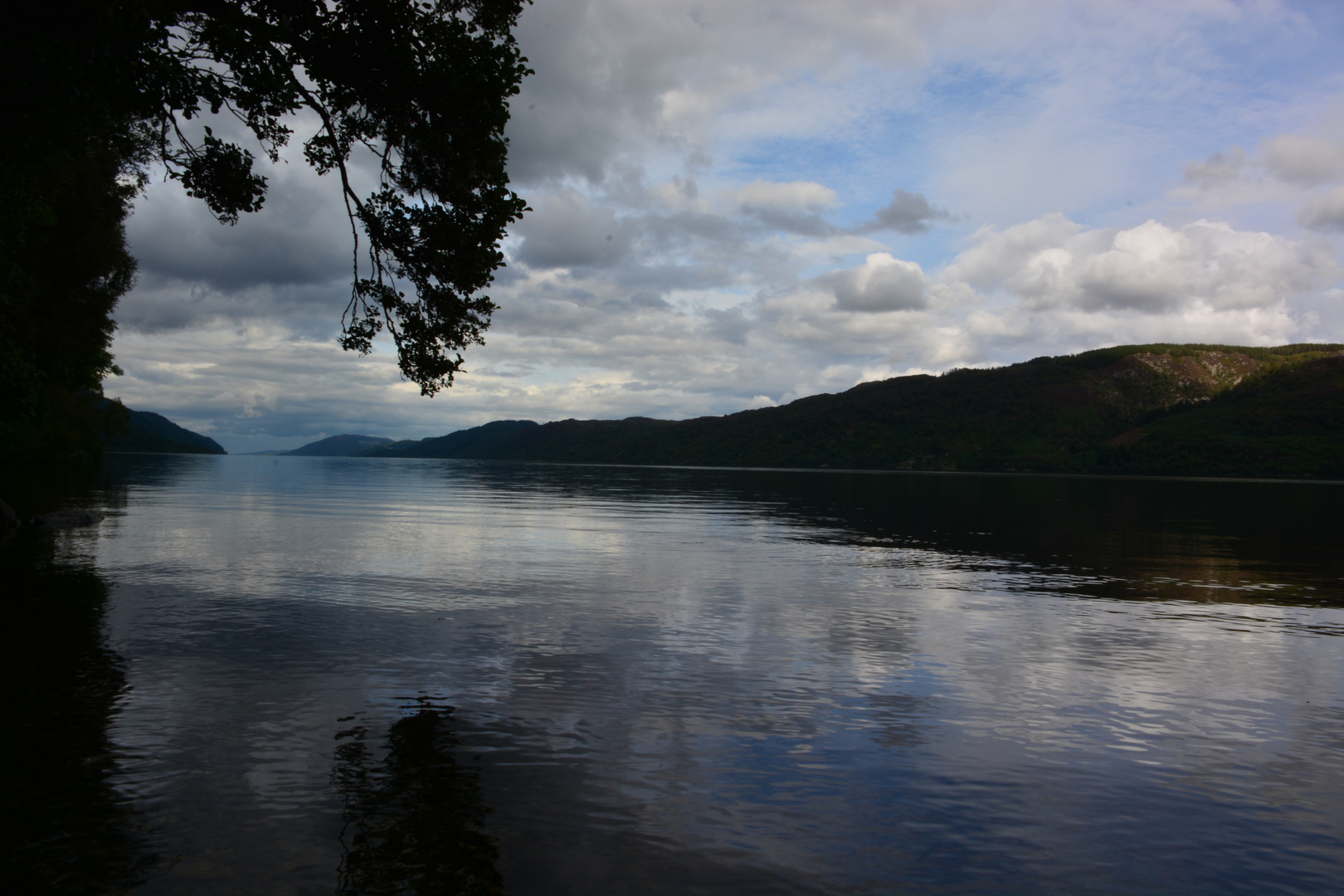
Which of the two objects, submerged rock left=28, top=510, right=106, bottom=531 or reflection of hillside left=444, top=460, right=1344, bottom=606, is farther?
submerged rock left=28, top=510, right=106, bottom=531

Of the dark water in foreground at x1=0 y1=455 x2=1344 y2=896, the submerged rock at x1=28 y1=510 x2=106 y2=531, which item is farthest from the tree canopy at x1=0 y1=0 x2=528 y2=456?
the submerged rock at x1=28 y1=510 x2=106 y2=531

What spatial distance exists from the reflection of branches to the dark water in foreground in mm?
47

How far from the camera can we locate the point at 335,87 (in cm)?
1981

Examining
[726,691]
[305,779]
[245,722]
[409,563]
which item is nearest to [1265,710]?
[726,691]

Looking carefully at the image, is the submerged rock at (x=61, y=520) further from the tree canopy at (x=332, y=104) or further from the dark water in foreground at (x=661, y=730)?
the tree canopy at (x=332, y=104)

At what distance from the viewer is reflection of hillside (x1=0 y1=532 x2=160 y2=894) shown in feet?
26.6

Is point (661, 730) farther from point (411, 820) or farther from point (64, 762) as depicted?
point (64, 762)

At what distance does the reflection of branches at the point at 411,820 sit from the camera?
26.7ft

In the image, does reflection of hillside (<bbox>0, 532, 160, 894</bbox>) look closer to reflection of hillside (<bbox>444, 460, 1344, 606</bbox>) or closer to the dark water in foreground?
the dark water in foreground

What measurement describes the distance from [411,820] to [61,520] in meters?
43.6

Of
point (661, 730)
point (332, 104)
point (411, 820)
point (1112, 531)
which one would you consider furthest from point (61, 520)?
point (1112, 531)

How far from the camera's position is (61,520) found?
42.0 m

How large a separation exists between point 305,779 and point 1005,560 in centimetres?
3497

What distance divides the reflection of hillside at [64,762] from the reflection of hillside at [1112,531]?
2886 centimetres
